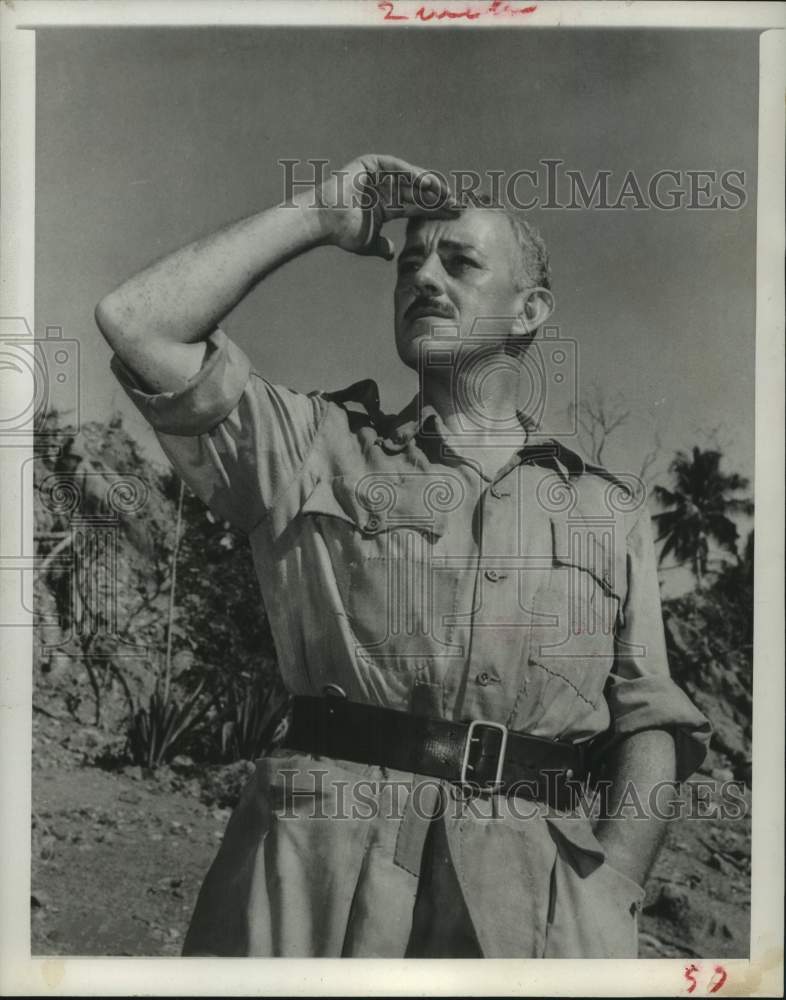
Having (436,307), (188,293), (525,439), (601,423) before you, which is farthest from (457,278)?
(188,293)

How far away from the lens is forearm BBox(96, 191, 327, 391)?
3674mm

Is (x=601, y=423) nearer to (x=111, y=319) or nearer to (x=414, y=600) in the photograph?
(x=414, y=600)

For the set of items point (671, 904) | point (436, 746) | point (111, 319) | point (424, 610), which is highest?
point (111, 319)

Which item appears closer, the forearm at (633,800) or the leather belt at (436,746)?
the leather belt at (436,746)

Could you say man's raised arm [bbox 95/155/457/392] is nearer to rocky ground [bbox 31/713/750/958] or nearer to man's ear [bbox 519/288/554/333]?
man's ear [bbox 519/288/554/333]

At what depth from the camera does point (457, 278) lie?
3932mm

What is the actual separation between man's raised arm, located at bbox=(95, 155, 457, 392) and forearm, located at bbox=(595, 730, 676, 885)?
1.78 metres

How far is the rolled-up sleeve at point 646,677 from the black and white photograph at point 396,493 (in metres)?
0.01

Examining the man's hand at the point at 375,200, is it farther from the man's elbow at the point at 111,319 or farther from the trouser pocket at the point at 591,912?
the trouser pocket at the point at 591,912

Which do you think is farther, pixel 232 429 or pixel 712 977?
pixel 712 977

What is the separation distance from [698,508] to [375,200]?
4.76ft

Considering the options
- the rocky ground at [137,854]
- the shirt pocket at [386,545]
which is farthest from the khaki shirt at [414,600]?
the rocky ground at [137,854]

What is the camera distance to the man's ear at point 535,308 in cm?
399

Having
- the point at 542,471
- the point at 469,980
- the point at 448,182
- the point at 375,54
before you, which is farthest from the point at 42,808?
the point at 375,54
